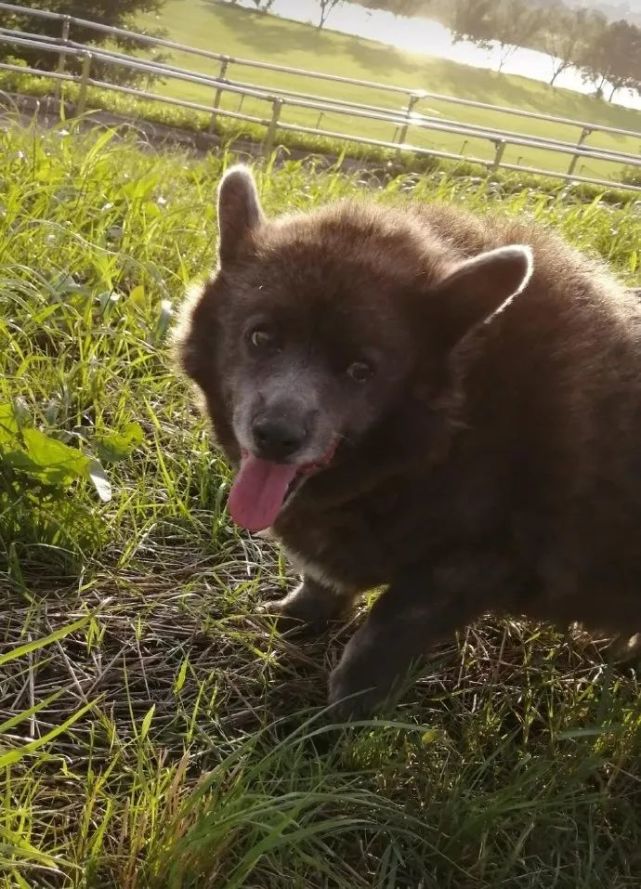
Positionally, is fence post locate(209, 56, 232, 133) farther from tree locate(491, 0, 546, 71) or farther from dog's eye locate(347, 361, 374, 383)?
dog's eye locate(347, 361, 374, 383)

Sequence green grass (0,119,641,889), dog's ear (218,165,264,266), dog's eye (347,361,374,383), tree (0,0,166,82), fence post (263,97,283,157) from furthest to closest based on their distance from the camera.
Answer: tree (0,0,166,82)
fence post (263,97,283,157)
dog's ear (218,165,264,266)
dog's eye (347,361,374,383)
green grass (0,119,641,889)

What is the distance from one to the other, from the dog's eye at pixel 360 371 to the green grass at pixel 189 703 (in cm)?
77

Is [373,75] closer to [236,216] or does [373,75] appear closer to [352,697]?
[236,216]

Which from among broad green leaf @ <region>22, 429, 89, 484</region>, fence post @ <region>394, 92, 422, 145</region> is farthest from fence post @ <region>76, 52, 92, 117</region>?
broad green leaf @ <region>22, 429, 89, 484</region>

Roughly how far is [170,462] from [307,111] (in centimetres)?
789

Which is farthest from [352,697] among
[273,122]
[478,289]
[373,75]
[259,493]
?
[373,75]

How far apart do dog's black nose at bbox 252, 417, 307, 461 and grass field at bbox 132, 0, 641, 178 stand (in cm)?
956

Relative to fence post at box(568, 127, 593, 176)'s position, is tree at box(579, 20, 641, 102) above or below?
above

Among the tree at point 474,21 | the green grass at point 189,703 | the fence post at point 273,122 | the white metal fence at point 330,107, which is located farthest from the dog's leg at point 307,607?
the tree at point 474,21

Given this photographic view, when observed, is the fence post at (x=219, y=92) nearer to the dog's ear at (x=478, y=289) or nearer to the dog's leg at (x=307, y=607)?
the dog's leg at (x=307, y=607)

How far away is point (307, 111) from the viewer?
991cm

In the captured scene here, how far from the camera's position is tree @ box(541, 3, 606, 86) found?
9.76 m

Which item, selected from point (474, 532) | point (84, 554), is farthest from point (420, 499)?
point (84, 554)

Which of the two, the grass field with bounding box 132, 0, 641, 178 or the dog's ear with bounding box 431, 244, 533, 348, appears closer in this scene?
the dog's ear with bounding box 431, 244, 533, 348
